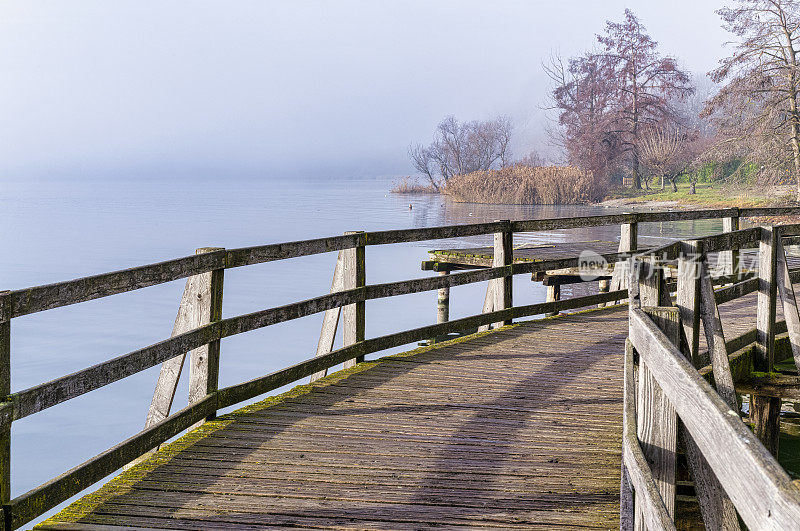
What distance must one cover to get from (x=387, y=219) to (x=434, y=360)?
160 ft

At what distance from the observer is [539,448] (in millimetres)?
5035

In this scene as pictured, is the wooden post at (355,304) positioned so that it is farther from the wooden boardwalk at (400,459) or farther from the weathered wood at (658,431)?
the weathered wood at (658,431)

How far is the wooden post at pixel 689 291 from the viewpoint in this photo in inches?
195

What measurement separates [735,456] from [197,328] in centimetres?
413

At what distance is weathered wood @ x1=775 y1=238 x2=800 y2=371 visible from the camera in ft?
22.7

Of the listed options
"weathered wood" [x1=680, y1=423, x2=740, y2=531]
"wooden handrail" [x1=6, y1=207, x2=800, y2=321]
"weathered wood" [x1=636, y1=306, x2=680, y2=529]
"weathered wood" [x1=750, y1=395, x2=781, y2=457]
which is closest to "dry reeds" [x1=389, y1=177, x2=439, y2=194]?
"weathered wood" [x1=750, y1=395, x2=781, y2=457]

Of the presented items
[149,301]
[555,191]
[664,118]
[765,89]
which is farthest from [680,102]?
[149,301]

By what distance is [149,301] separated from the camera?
40344mm

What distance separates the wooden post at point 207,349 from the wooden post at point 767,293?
14.7 ft

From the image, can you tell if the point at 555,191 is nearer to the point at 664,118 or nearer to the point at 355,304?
the point at 664,118

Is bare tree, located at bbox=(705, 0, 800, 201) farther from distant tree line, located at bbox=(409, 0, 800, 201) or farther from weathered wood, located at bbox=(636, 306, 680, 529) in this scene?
weathered wood, located at bbox=(636, 306, 680, 529)

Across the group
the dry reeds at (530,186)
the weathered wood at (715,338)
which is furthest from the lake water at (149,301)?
the weathered wood at (715,338)

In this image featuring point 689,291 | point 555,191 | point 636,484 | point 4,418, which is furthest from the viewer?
point 555,191

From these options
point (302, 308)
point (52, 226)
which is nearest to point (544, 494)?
point (302, 308)
